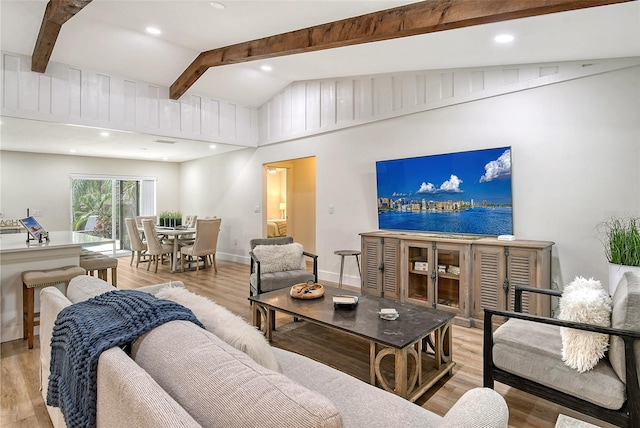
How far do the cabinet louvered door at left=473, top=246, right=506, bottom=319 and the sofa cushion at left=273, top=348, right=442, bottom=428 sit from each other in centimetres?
242

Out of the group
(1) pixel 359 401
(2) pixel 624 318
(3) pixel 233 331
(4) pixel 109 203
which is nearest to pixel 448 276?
(2) pixel 624 318

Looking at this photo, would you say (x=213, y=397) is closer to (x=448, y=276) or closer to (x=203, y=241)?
(x=448, y=276)

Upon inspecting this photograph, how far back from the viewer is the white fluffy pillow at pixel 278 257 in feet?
13.1

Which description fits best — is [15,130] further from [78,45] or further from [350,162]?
[350,162]

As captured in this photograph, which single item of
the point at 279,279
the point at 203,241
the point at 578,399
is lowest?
the point at 578,399

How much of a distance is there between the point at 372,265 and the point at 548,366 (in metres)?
2.70

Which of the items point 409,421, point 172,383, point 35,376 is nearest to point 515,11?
point 409,421

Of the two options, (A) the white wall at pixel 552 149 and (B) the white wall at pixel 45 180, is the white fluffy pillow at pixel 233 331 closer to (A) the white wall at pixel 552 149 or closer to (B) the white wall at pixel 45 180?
(A) the white wall at pixel 552 149

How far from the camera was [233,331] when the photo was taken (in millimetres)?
1268

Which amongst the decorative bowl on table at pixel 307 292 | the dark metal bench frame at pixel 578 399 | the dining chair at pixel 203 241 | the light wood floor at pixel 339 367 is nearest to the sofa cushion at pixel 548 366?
the dark metal bench frame at pixel 578 399

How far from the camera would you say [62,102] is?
460 cm

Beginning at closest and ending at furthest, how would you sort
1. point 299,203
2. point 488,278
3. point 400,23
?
point 400,23
point 488,278
point 299,203

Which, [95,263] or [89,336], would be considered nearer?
[89,336]

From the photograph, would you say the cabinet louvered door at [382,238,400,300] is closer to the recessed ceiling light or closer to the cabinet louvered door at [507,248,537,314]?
the cabinet louvered door at [507,248,537,314]
